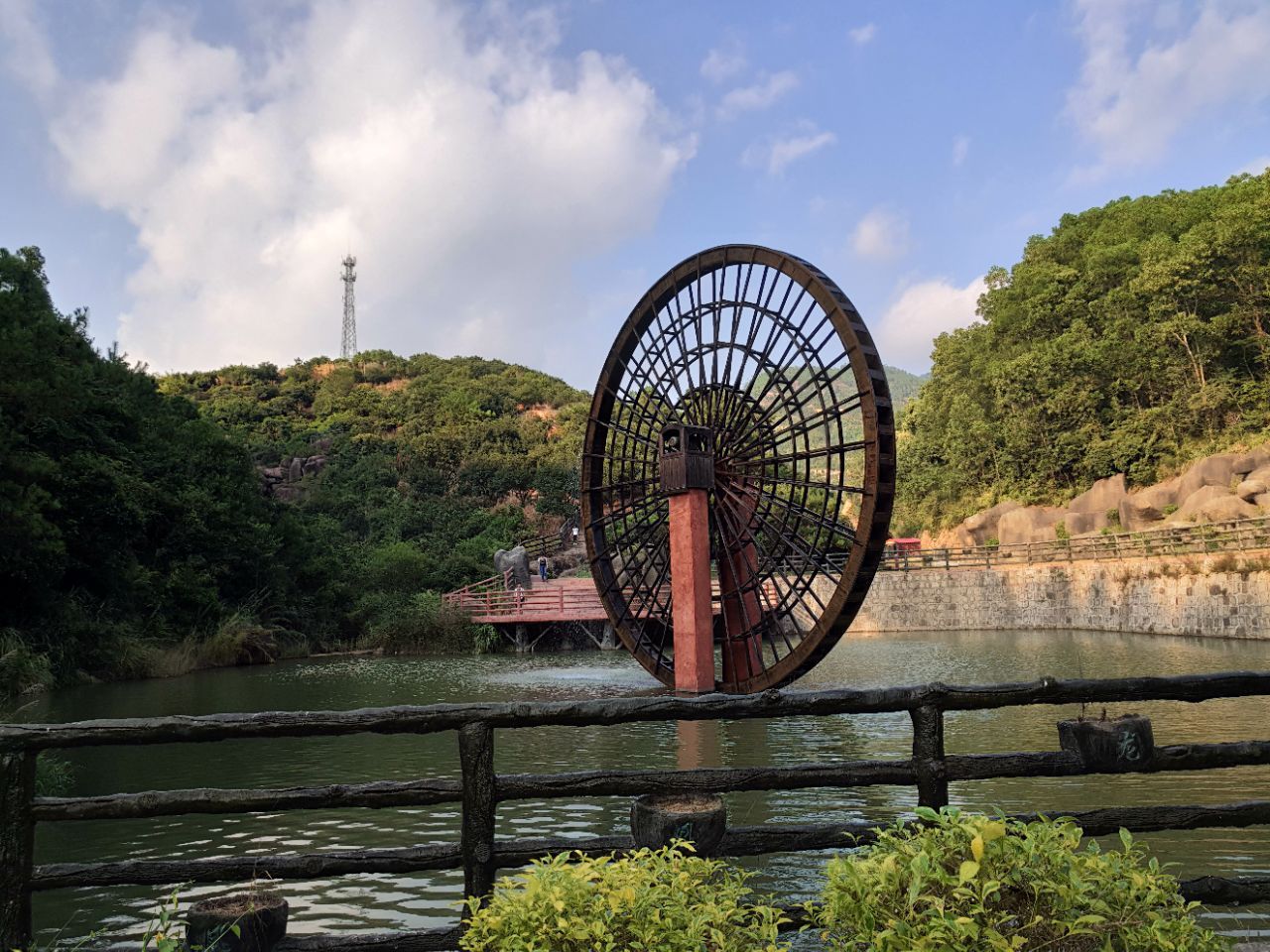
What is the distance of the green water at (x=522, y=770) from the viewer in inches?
202

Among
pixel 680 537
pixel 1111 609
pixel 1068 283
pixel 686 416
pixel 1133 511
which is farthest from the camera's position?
pixel 1068 283

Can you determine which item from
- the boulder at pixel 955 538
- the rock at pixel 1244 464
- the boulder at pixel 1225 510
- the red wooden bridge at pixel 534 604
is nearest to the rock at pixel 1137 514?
the rock at pixel 1244 464

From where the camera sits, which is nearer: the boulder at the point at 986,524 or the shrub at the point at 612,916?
the shrub at the point at 612,916

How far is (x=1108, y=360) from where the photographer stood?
3334cm

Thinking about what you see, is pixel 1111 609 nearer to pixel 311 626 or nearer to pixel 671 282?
pixel 671 282

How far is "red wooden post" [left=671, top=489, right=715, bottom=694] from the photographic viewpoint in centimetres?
1234

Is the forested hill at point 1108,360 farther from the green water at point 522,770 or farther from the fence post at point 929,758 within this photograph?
the fence post at point 929,758

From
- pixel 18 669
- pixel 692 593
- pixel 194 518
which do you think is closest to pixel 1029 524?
pixel 692 593

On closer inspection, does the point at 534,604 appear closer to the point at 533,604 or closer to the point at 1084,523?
the point at 533,604

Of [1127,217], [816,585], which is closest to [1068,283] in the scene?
[1127,217]

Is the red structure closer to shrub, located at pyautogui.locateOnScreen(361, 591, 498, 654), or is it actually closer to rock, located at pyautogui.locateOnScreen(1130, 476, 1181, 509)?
shrub, located at pyautogui.locateOnScreen(361, 591, 498, 654)

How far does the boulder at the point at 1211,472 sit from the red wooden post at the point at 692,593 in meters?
19.9

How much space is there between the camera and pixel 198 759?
9.90 metres

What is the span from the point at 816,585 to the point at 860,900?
27.8 metres
